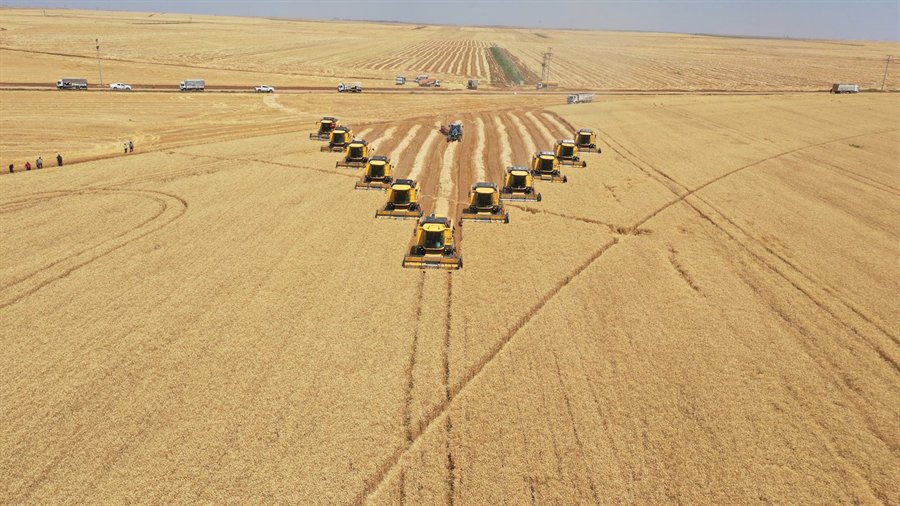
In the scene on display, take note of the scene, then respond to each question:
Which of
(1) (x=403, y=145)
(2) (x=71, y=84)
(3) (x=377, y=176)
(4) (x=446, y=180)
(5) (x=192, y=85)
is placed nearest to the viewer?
(3) (x=377, y=176)

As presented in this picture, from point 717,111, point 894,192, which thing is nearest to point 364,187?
point 894,192

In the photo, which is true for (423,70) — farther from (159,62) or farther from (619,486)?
(619,486)

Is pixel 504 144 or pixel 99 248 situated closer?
pixel 99 248

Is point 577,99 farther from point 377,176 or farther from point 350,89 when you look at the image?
point 377,176

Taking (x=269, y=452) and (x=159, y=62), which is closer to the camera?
(x=269, y=452)

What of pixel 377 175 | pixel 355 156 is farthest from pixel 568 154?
pixel 355 156

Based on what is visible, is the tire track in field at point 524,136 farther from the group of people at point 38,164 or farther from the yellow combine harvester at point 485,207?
the group of people at point 38,164
